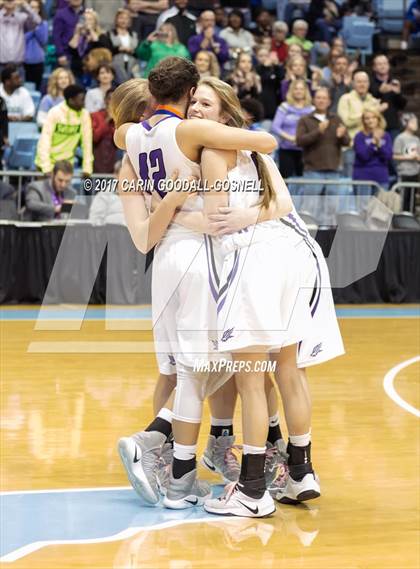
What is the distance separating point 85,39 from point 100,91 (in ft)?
5.85

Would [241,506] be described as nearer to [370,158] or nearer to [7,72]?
[370,158]

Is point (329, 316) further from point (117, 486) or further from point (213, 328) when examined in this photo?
point (117, 486)

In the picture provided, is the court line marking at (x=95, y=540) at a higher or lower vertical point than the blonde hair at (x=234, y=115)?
lower

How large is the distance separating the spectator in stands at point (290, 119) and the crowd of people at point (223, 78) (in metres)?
0.01

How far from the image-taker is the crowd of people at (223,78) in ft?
41.7

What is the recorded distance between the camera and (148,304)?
11.5m

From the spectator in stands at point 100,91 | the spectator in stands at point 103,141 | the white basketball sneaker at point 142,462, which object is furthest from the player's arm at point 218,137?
the spectator in stands at point 100,91

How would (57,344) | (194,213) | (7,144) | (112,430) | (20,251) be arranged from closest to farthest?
(194,213) → (112,430) → (57,344) → (20,251) → (7,144)

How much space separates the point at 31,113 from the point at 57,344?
467cm

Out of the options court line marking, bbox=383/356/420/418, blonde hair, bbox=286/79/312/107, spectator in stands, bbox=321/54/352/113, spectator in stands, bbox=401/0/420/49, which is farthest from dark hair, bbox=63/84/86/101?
spectator in stands, bbox=401/0/420/49

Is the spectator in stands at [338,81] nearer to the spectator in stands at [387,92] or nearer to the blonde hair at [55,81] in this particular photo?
the spectator in stands at [387,92]

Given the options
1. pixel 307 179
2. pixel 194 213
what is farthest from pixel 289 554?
pixel 307 179

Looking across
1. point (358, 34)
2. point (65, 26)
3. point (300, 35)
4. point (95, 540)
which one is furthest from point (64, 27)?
point (95, 540)

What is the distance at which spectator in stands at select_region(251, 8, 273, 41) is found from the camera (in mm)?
16594
